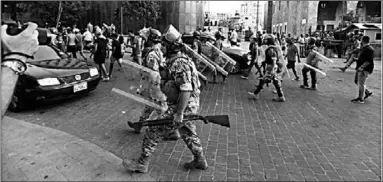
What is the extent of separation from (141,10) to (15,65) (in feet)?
88.6

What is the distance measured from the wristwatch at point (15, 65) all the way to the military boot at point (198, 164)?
2.57m

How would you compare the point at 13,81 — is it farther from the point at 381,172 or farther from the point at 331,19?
the point at 331,19

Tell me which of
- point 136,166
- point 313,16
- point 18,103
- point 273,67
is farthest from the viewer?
point 313,16

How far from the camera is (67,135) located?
208 inches

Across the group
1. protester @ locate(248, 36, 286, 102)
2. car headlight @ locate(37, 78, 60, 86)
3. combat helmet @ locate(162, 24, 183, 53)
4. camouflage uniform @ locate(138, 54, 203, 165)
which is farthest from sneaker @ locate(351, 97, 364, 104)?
car headlight @ locate(37, 78, 60, 86)

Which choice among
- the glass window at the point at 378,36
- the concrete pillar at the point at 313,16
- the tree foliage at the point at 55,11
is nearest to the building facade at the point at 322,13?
the concrete pillar at the point at 313,16

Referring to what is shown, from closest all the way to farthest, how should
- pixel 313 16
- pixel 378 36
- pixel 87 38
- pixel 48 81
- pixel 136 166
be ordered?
pixel 136 166 → pixel 48 81 → pixel 87 38 → pixel 378 36 → pixel 313 16

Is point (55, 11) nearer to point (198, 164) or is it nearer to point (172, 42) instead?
point (172, 42)

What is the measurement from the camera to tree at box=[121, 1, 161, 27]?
89.7 feet

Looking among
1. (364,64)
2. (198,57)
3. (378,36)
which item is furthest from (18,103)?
(378,36)

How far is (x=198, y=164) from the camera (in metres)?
4.03

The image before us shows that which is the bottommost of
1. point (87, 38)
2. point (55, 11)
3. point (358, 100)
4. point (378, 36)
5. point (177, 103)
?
point (358, 100)

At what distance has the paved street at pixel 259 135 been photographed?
4.12 meters

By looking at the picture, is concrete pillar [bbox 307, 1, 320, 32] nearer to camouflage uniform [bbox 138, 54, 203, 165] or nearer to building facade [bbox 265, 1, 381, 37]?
building facade [bbox 265, 1, 381, 37]
